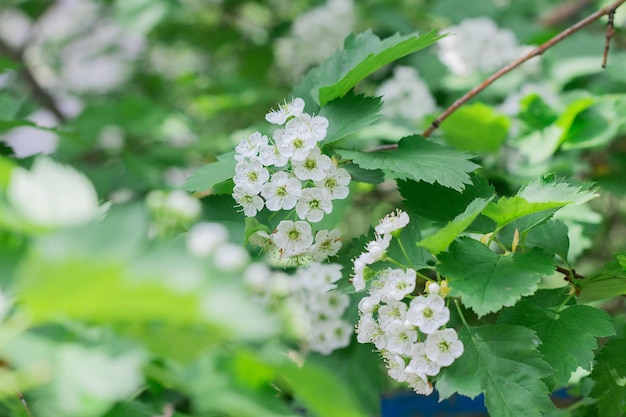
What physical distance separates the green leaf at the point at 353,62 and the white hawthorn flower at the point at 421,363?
1.14 ft

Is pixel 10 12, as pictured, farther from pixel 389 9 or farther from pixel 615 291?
Result: pixel 615 291

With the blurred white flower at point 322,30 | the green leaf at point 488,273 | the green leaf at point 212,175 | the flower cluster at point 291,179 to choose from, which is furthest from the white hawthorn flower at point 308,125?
the blurred white flower at point 322,30

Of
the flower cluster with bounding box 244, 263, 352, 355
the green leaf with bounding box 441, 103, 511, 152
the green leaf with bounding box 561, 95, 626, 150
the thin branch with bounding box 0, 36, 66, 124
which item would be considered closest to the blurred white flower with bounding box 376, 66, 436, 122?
the green leaf with bounding box 441, 103, 511, 152

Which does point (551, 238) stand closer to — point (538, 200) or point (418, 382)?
point (538, 200)

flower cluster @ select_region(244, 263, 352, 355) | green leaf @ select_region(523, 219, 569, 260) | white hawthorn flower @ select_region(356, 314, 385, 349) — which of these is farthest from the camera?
flower cluster @ select_region(244, 263, 352, 355)

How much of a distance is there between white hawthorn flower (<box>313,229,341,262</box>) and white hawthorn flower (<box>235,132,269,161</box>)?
0.43ft

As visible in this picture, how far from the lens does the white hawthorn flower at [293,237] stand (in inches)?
32.7

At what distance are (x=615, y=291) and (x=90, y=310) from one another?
68 cm

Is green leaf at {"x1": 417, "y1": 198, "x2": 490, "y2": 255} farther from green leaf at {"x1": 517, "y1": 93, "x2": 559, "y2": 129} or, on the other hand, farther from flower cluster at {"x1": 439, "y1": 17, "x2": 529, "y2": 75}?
flower cluster at {"x1": 439, "y1": 17, "x2": 529, "y2": 75}

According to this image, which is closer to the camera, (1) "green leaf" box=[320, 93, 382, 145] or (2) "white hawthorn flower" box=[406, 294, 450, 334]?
(2) "white hawthorn flower" box=[406, 294, 450, 334]

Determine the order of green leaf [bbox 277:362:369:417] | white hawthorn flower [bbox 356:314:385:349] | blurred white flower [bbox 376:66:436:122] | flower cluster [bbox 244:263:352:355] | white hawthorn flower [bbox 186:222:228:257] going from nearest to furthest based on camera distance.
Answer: green leaf [bbox 277:362:369:417]
white hawthorn flower [bbox 186:222:228:257]
white hawthorn flower [bbox 356:314:385:349]
flower cluster [bbox 244:263:352:355]
blurred white flower [bbox 376:66:436:122]

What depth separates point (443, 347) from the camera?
2.43 feet

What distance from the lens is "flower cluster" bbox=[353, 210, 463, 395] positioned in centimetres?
73

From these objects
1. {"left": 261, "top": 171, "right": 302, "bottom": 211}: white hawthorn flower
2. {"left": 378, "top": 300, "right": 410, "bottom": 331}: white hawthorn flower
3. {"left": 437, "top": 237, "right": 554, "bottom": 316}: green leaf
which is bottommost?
{"left": 378, "top": 300, "right": 410, "bottom": 331}: white hawthorn flower
